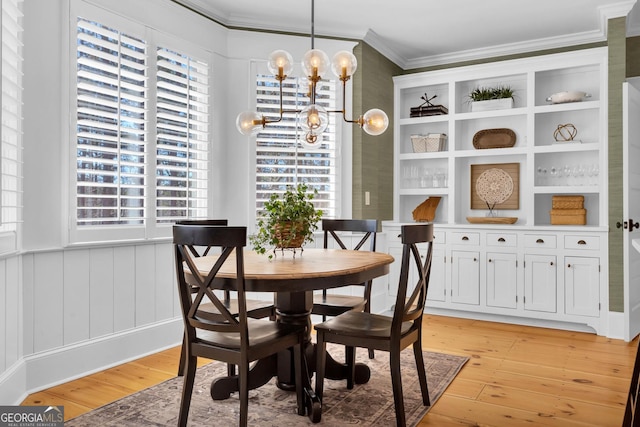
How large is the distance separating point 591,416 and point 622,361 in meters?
1.19

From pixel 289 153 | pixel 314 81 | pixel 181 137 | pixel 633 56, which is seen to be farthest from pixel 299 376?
pixel 633 56

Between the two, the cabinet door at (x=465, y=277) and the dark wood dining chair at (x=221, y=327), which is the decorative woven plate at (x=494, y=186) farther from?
the dark wood dining chair at (x=221, y=327)

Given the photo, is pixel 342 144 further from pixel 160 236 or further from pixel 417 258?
pixel 417 258

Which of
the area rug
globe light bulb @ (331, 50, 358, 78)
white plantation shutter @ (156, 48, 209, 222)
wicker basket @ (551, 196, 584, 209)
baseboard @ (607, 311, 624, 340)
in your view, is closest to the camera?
the area rug

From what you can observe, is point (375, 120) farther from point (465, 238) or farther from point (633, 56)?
point (633, 56)

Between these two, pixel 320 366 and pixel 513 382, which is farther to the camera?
pixel 513 382

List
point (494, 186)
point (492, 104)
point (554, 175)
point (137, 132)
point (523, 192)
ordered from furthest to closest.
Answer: point (494, 186), point (523, 192), point (492, 104), point (554, 175), point (137, 132)

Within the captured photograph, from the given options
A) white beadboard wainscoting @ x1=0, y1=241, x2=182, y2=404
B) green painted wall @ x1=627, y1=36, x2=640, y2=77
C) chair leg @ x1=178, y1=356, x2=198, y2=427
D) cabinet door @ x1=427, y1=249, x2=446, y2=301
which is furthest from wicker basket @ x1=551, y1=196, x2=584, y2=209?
chair leg @ x1=178, y1=356, x2=198, y2=427

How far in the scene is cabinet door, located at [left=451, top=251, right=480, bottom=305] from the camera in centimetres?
476

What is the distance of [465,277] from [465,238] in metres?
0.38

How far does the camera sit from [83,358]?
3146 millimetres

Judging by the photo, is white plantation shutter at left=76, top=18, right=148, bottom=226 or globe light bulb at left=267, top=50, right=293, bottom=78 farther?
white plantation shutter at left=76, top=18, right=148, bottom=226

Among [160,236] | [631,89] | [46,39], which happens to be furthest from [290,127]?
[631,89]

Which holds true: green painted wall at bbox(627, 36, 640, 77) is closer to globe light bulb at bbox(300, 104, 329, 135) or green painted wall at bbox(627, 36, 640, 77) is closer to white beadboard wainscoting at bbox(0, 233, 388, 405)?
globe light bulb at bbox(300, 104, 329, 135)
